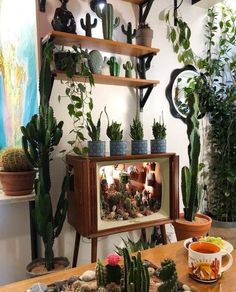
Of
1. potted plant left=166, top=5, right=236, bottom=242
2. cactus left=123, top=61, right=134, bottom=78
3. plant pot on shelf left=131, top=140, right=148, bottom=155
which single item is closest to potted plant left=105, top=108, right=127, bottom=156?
plant pot on shelf left=131, top=140, right=148, bottom=155

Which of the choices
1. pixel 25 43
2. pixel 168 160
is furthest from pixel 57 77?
pixel 168 160

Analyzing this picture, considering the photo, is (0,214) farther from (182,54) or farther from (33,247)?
(182,54)

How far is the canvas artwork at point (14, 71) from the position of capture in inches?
82.1

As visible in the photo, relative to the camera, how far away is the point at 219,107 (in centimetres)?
270

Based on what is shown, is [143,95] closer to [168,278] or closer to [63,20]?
[63,20]

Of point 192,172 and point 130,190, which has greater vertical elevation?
point 192,172

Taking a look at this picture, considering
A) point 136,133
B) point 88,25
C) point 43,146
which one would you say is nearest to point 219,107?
point 136,133

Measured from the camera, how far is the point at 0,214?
6.16 feet

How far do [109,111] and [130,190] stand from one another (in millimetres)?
655

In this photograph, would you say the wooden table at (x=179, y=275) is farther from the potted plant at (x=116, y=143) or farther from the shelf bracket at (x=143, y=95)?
the shelf bracket at (x=143, y=95)

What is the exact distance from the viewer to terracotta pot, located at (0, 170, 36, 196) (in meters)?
1.81

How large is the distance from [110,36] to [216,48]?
1.38 metres

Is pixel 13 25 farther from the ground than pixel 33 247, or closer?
farther from the ground

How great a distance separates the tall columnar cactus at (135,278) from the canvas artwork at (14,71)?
158 cm
